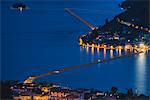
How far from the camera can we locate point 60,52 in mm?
7223

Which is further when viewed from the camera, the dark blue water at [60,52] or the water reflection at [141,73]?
the dark blue water at [60,52]

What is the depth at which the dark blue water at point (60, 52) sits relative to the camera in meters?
5.43

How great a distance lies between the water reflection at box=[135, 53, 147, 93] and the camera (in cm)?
495

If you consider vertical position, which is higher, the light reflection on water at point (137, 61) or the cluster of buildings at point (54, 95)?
the light reflection on water at point (137, 61)

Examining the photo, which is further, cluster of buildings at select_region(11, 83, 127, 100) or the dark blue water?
the dark blue water

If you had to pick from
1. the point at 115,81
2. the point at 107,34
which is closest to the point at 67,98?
the point at 115,81

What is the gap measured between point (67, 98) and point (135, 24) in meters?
4.99

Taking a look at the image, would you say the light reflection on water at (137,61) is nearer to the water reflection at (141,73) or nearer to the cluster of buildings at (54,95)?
the water reflection at (141,73)

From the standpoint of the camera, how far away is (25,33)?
29.5 ft

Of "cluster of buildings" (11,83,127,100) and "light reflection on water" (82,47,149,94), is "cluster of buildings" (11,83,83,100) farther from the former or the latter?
"light reflection on water" (82,47,149,94)

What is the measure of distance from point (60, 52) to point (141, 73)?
1.71 m

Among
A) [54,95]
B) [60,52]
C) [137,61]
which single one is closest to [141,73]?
[137,61]

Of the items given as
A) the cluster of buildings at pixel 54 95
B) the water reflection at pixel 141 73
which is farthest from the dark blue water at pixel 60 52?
the cluster of buildings at pixel 54 95

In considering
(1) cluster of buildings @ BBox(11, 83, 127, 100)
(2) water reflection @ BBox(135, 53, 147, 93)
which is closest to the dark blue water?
(2) water reflection @ BBox(135, 53, 147, 93)
